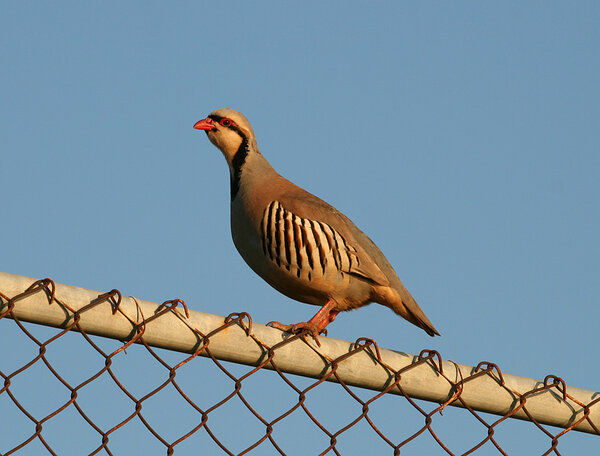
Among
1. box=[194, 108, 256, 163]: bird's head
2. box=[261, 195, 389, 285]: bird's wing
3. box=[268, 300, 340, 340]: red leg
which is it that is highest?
box=[194, 108, 256, 163]: bird's head

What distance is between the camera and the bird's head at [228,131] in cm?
767

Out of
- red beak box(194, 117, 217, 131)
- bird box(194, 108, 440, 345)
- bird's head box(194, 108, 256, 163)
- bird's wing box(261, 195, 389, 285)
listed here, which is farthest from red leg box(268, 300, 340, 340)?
red beak box(194, 117, 217, 131)

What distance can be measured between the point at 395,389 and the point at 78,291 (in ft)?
4.17

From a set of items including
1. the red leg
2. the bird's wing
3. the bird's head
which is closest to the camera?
the bird's wing

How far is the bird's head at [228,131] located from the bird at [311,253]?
0.49 m

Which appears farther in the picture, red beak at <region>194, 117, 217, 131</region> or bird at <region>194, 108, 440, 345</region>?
red beak at <region>194, 117, 217, 131</region>

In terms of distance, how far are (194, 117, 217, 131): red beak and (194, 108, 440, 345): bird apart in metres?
0.68

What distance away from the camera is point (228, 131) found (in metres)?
7.70

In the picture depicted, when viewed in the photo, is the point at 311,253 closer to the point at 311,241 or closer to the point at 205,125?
the point at 311,241

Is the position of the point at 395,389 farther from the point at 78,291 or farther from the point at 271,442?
the point at 78,291

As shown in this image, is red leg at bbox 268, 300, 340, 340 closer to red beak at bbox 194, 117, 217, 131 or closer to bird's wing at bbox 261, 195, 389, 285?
bird's wing at bbox 261, 195, 389, 285

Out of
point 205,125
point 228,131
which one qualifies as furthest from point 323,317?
point 205,125

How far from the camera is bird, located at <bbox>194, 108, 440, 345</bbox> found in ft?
21.3

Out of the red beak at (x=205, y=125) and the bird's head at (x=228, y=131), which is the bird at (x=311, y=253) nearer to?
the bird's head at (x=228, y=131)
